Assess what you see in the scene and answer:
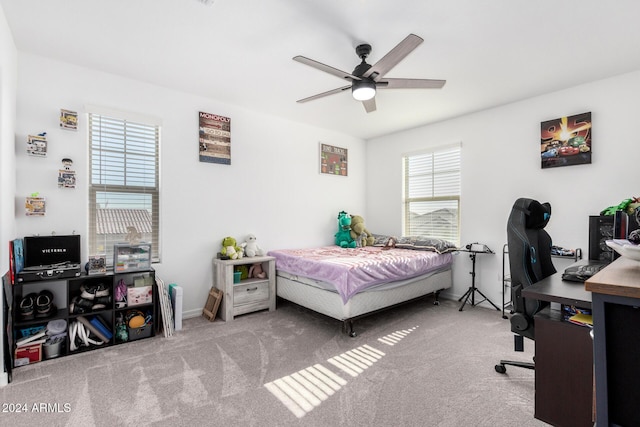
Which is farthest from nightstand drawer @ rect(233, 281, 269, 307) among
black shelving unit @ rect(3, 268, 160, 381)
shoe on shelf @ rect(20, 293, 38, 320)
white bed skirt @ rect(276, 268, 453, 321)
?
shoe on shelf @ rect(20, 293, 38, 320)

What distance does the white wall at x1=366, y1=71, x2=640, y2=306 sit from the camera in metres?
3.04

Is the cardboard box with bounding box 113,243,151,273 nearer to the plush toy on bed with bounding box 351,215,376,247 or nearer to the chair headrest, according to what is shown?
the plush toy on bed with bounding box 351,215,376,247

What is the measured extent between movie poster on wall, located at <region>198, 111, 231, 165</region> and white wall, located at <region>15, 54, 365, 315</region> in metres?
0.07

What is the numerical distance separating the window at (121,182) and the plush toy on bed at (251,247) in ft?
3.28

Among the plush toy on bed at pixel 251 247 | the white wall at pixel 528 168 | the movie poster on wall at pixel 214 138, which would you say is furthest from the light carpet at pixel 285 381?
the movie poster on wall at pixel 214 138

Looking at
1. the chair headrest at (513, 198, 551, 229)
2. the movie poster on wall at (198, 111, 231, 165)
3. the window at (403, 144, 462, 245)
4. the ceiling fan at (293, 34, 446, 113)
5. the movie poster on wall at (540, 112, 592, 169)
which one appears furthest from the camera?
the window at (403, 144, 462, 245)

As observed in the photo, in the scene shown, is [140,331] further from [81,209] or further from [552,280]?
A: [552,280]

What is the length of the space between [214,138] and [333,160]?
80.5 inches

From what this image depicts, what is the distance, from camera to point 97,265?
2740 mm

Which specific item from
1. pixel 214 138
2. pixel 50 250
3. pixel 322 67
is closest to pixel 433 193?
pixel 322 67

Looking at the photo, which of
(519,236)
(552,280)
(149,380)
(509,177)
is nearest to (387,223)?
(509,177)

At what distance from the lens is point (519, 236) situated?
1.95m

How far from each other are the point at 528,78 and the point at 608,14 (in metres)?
1.01

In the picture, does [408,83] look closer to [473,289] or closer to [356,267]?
[356,267]
